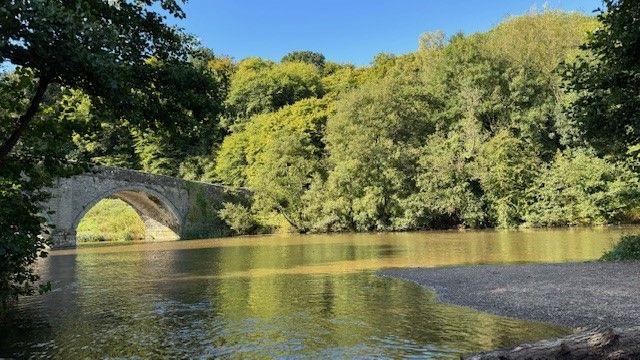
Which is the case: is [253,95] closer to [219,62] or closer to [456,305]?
[219,62]

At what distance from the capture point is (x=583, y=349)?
16.8 ft

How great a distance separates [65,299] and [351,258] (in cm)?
1167

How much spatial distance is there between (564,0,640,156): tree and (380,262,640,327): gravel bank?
3.66 meters

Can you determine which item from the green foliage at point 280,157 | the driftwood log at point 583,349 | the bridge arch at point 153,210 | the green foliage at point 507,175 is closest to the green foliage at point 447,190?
the green foliage at point 507,175

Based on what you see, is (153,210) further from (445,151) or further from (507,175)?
(507,175)

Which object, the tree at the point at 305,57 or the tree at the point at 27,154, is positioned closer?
the tree at the point at 27,154

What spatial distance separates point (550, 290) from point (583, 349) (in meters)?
7.46

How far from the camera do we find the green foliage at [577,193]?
120 feet

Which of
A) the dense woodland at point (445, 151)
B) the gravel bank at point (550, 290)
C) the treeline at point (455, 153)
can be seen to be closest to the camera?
the gravel bank at point (550, 290)

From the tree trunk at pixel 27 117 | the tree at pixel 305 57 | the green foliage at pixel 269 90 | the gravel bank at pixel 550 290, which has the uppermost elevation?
the tree at pixel 305 57

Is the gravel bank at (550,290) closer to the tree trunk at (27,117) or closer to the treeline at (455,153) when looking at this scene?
the tree trunk at (27,117)

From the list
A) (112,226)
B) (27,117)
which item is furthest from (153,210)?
(27,117)

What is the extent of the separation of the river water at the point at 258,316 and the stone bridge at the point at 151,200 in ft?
60.1

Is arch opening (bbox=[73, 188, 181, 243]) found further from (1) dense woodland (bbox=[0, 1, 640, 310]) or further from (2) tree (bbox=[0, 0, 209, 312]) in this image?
(2) tree (bbox=[0, 0, 209, 312])
